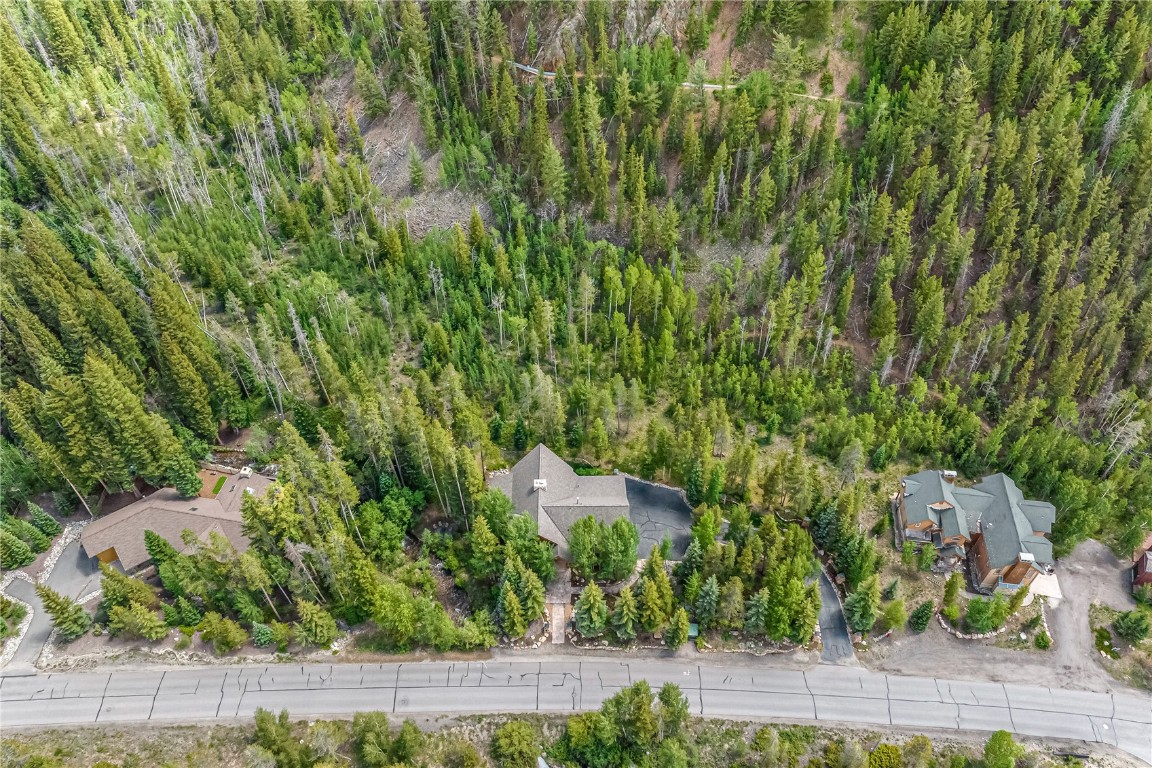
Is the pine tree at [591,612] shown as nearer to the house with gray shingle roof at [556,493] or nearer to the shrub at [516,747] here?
the house with gray shingle roof at [556,493]

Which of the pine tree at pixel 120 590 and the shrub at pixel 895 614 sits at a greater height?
the pine tree at pixel 120 590

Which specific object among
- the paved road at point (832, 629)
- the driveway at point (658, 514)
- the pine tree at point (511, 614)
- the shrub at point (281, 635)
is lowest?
the paved road at point (832, 629)

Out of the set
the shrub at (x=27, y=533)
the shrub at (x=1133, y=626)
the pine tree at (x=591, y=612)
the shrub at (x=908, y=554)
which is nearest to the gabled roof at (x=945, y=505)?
the shrub at (x=908, y=554)

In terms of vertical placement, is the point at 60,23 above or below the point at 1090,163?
above

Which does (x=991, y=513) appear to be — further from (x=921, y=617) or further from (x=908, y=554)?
(x=921, y=617)

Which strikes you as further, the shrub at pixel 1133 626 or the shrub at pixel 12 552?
the shrub at pixel 12 552

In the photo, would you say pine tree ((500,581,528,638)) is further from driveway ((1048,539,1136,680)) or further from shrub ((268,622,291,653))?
driveway ((1048,539,1136,680))

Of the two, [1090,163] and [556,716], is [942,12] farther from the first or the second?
[556,716]

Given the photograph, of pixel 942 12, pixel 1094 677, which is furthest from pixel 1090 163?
pixel 1094 677
